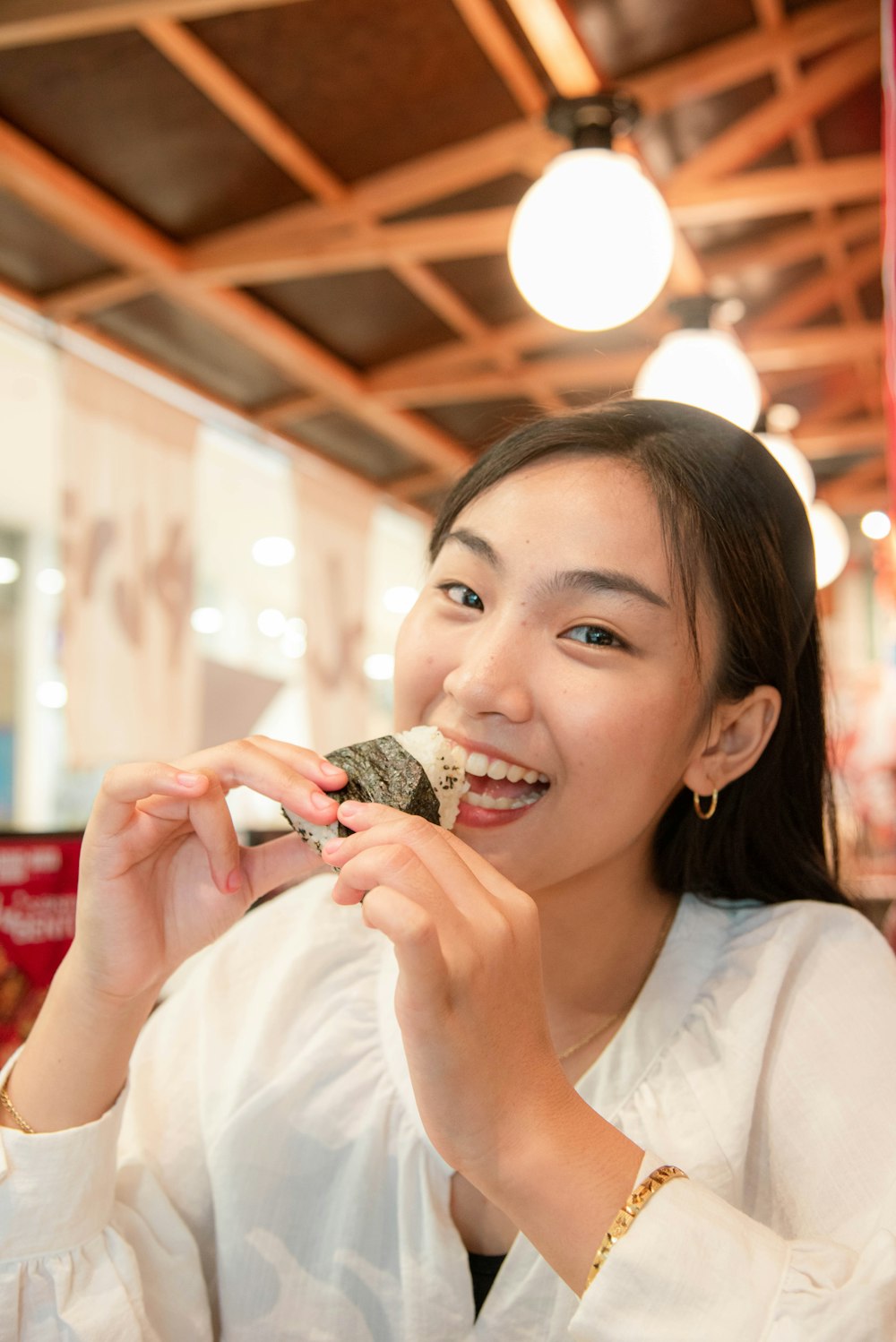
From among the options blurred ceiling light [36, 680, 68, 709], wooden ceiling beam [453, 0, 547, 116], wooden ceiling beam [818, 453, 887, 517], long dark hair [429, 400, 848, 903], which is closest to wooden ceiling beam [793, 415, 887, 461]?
wooden ceiling beam [818, 453, 887, 517]

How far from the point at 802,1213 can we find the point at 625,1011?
43 cm

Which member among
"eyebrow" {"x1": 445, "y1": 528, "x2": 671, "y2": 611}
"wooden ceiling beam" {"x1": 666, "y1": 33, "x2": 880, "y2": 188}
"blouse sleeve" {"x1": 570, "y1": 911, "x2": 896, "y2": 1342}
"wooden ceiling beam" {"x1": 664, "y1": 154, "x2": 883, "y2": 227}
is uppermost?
"wooden ceiling beam" {"x1": 666, "y1": 33, "x2": 880, "y2": 188}

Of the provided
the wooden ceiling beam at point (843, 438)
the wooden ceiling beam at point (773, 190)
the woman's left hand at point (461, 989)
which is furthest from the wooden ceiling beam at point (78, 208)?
the wooden ceiling beam at point (843, 438)

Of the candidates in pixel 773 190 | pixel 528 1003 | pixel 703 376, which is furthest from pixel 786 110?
pixel 528 1003

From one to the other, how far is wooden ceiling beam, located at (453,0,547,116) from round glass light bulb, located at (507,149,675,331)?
0.86 metres

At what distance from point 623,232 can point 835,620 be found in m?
9.92

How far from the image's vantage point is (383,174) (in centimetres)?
497

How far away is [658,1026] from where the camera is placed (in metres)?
1.62

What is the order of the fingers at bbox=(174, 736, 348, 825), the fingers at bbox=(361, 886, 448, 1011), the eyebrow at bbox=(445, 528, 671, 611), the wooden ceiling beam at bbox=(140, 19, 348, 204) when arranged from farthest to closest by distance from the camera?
the wooden ceiling beam at bbox=(140, 19, 348, 204)
the eyebrow at bbox=(445, 528, 671, 611)
the fingers at bbox=(174, 736, 348, 825)
the fingers at bbox=(361, 886, 448, 1011)

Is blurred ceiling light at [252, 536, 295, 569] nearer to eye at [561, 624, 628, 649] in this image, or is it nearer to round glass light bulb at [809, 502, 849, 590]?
round glass light bulb at [809, 502, 849, 590]

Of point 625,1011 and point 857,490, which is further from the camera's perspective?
point 857,490

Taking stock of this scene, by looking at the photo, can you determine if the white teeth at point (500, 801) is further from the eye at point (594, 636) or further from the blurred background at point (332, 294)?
the blurred background at point (332, 294)

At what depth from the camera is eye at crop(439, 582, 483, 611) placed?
5.16 ft

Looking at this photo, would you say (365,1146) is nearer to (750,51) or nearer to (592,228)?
(592,228)
